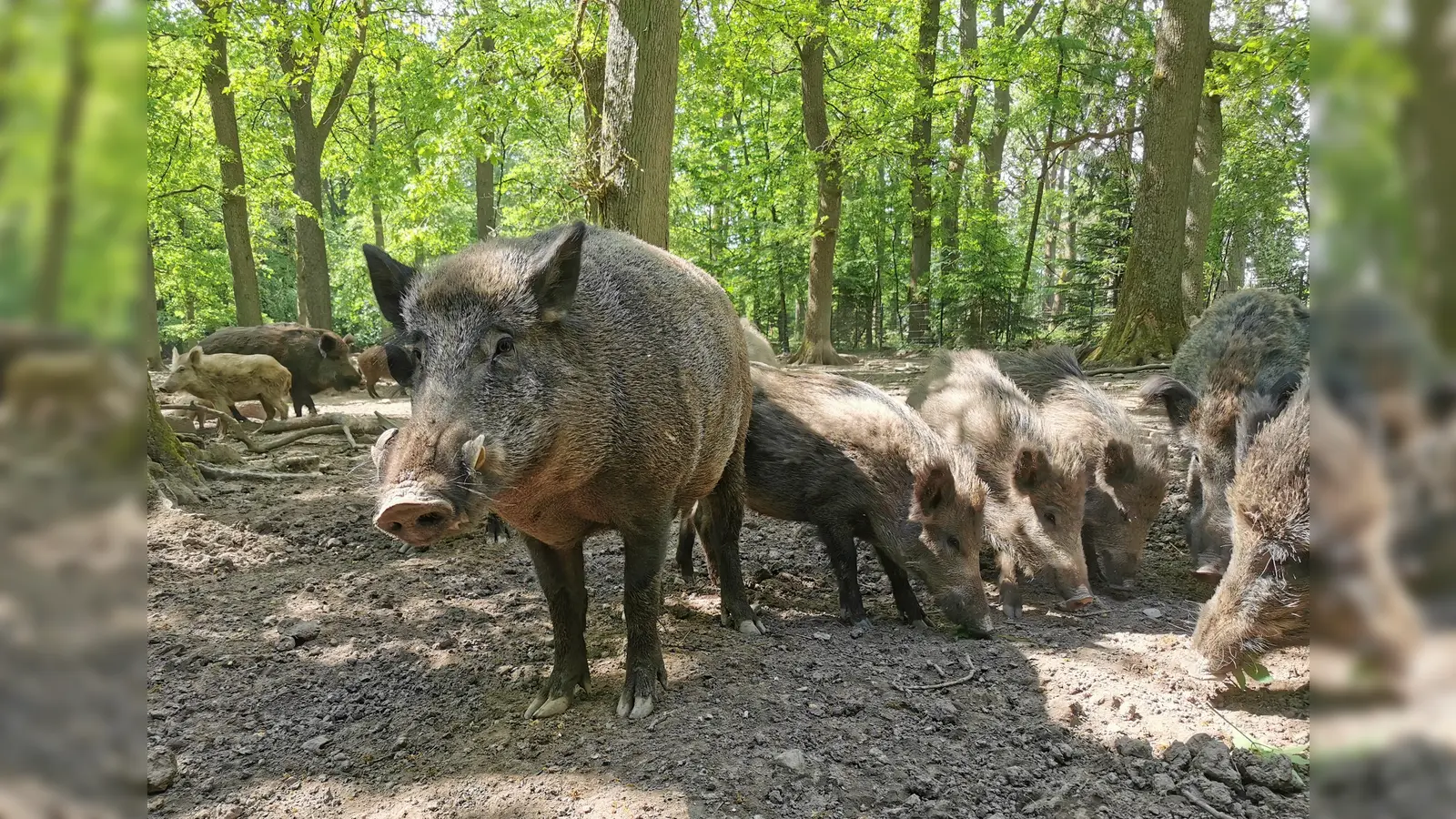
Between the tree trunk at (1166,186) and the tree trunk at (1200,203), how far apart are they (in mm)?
587

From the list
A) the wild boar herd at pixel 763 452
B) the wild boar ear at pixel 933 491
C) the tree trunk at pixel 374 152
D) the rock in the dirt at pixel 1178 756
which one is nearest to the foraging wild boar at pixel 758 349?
the wild boar herd at pixel 763 452

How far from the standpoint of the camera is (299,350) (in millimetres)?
11875

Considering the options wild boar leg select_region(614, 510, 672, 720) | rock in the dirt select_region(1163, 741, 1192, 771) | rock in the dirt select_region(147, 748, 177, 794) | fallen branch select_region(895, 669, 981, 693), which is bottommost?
rock in the dirt select_region(147, 748, 177, 794)

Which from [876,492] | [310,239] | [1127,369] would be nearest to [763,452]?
[876,492]

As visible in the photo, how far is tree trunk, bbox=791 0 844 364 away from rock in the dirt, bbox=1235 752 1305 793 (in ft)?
42.7

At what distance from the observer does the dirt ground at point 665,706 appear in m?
2.83

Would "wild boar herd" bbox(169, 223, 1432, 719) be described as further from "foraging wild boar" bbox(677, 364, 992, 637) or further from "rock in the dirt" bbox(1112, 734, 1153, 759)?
"rock in the dirt" bbox(1112, 734, 1153, 759)

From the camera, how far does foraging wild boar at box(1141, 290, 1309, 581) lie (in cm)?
527

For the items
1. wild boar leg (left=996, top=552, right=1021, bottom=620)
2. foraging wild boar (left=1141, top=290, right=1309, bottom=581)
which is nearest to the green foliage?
foraging wild boar (left=1141, top=290, right=1309, bottom=581)

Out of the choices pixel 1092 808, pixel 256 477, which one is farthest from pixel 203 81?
pixel 1092 808
